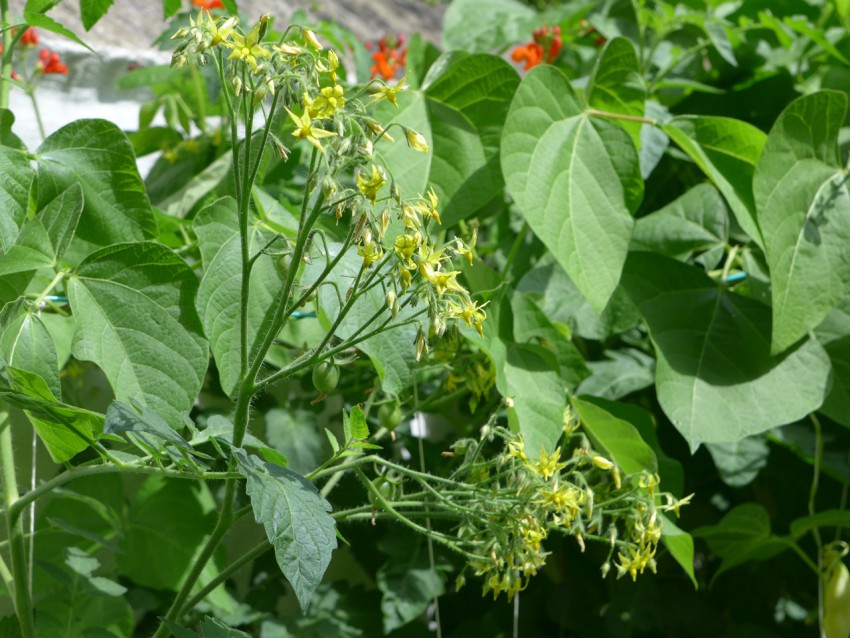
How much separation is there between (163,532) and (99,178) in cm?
52

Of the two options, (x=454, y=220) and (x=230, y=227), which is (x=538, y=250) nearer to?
(x=454, y=220)

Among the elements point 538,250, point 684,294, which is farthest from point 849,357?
point 538,250

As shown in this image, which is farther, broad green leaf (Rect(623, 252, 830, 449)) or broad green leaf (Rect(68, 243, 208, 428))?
broad green leaf (Rect(623, 252, 830, 449))

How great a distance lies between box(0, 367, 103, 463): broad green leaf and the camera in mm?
824

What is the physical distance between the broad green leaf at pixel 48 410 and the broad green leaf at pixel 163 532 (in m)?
0.51

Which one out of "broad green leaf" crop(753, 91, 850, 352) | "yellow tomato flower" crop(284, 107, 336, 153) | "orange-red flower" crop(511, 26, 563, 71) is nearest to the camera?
"yellow tomato flower" crop(284, 107, 336, 153)

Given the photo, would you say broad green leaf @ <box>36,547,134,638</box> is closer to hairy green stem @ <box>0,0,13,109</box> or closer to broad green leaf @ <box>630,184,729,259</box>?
hairy green stem @ <box>0,0,13,109</box>

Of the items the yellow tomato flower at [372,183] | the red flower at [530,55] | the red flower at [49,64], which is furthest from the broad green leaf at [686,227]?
the red flower at [49,64]

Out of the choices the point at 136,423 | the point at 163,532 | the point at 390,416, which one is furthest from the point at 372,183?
the point at 163,532

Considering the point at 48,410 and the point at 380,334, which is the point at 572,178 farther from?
the point at 48,410

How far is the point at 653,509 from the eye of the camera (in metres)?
1.01

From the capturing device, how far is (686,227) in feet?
4.78

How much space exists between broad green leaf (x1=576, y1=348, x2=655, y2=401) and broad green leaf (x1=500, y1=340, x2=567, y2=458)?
0.25 metres

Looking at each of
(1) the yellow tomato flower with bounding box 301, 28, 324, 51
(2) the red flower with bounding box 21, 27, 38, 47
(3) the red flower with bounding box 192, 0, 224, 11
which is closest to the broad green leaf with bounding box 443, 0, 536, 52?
(3) the red flower with bounding box 192, 0, 224, 11
